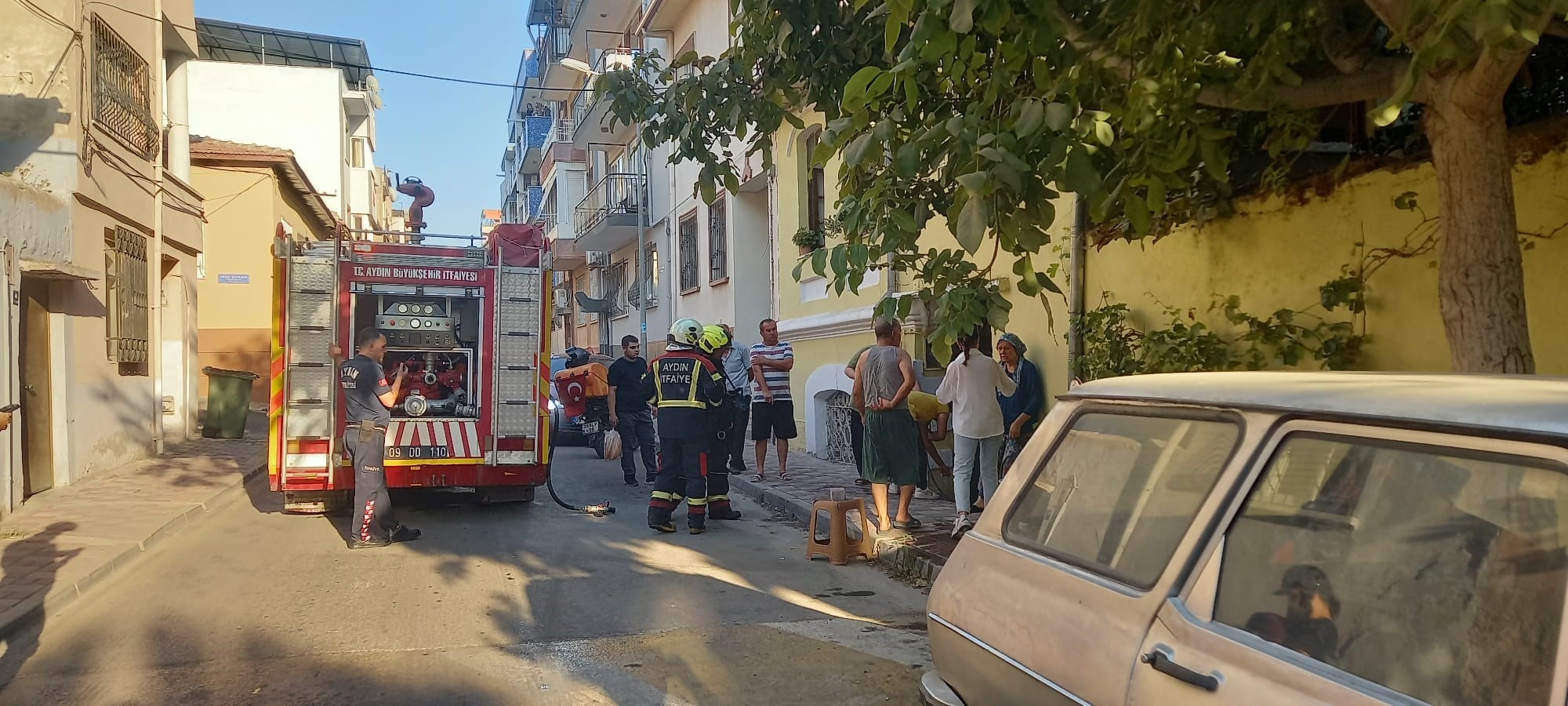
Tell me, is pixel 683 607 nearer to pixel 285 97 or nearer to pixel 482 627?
pixel 482 627

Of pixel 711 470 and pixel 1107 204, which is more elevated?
pixel 1107 204

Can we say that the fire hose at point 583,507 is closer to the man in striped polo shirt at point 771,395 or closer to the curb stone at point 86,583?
the man in striped polo shirt at point 771,395

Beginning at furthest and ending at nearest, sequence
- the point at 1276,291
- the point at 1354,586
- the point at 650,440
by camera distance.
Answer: the point at 650,440
the point at 1276,291
the point at 1354,586

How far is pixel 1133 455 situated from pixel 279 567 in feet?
21.2

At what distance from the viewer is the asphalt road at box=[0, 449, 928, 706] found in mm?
4535

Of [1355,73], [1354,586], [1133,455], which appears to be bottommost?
[1354,586]

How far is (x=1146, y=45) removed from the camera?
411cm

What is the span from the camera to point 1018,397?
827cm

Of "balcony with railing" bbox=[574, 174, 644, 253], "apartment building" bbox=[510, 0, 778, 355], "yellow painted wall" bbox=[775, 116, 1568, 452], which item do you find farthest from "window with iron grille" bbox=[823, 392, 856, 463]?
"balcony with railing" bbox=[574, 174, 644, 253]

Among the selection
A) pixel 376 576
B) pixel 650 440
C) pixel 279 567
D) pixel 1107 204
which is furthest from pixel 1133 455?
pixel 650 440

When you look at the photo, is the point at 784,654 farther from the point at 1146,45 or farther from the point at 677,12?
the point at 677,12

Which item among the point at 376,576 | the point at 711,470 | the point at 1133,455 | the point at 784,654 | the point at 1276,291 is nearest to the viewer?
the point at 1133,455

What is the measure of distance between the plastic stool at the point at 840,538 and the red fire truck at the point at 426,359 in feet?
10.0

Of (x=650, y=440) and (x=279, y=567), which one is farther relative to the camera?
(x=650, y=440)
